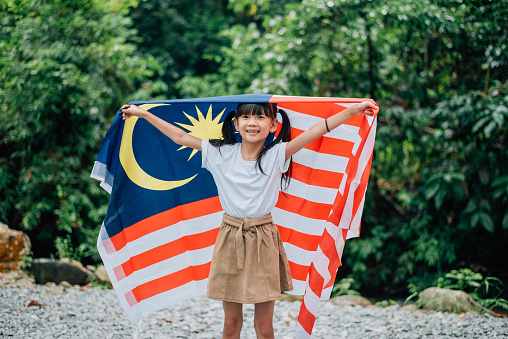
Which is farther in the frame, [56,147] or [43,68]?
[56,147]

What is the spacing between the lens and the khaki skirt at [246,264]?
2234mm

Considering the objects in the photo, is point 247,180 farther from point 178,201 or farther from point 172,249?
point 172,249

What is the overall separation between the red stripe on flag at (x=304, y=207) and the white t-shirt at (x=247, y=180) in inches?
14.7

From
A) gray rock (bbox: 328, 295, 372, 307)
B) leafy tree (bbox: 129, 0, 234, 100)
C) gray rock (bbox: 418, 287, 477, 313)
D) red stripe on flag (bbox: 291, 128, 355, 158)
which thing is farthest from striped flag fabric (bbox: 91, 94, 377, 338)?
leafy tree (bbox: 129, 0, 234, 100)

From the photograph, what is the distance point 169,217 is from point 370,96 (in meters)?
A: 3.41

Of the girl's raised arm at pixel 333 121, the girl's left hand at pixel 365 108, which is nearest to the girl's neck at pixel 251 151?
the girl's raised arm at pixel 333 121

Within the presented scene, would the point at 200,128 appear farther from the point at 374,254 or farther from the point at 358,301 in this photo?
the point at 374,254

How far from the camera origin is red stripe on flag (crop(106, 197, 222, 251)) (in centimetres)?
282

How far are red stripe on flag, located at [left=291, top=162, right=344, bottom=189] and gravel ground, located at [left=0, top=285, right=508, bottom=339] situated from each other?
1.38 meters

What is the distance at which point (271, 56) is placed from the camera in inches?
215

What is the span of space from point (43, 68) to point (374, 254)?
4.54 meters

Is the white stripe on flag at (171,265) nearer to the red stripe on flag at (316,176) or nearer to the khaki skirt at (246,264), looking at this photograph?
the khaki skirt at (246,264)

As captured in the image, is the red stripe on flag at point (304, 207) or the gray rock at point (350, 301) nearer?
the red stripe on flag at point (304, 207)

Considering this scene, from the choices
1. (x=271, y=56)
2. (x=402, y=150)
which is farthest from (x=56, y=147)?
(x=402, y=150)
